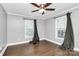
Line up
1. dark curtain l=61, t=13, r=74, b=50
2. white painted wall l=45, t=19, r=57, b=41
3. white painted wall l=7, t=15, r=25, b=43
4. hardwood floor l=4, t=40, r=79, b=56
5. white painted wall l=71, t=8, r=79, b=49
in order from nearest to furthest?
hardwood floor l=4, t=40, r=79, b=56 < white painted wall l=71, t=8, r=79, b=49 < dark curtain l=61, t=13, r=74, b=50 < white painted wall l=7, t=15, r=25, b=43 < white painted wall l=45, t=19, r=57, b=41

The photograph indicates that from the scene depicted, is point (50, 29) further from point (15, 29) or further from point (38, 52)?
point (38, 52)

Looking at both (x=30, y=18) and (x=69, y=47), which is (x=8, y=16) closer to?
(x=30, y=18)

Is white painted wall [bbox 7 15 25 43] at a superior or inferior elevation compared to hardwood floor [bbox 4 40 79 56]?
superior

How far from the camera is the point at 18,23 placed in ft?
14.8

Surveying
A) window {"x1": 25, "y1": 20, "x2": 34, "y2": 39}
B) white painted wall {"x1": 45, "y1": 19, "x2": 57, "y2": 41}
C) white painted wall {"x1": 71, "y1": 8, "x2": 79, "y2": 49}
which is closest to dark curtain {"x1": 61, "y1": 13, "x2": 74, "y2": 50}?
white painted wall {"x1": 71, "y1": 8, "x2": 79, "y2": 49}

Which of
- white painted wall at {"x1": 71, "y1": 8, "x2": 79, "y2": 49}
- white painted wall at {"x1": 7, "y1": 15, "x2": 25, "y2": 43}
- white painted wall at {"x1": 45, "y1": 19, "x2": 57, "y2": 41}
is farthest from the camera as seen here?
white painted wall at {"x1": 45, "y1": 19, "x2": 57, "y2": 41}

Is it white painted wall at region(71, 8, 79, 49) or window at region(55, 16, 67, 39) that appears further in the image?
window at region(55, 16, 67, 39)

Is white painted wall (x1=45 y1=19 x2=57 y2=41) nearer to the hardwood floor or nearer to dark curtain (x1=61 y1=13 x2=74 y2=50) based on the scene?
dark curtain (x1=61 y1=13 x2=74 y2=50)

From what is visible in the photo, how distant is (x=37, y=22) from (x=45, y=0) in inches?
192

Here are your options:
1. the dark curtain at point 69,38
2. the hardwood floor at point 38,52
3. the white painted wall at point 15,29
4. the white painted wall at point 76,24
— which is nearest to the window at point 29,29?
the white painted wall at point 15,29

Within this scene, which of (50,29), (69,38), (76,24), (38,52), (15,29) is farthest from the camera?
(50,29)

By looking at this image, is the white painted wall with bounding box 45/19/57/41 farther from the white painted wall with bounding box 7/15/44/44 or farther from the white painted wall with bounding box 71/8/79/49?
the white painted wall with bounding box 7/15/44/44

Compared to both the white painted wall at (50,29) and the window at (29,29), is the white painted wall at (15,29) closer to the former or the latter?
the window at (29,29)

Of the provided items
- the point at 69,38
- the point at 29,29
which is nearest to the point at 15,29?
the point at 29,29
